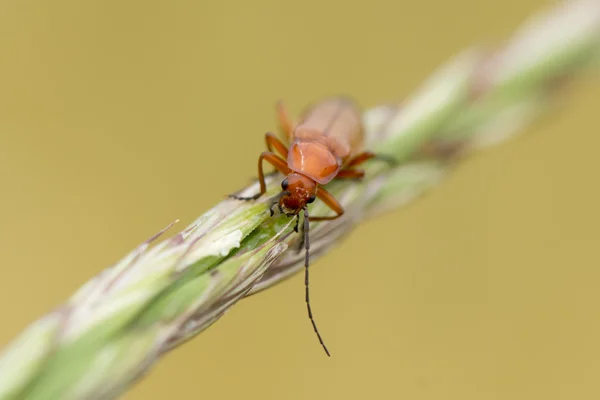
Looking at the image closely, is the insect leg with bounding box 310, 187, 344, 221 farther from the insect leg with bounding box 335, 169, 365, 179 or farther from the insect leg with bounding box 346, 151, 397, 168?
the insect leg with bounding box 346, 151, 397, 168

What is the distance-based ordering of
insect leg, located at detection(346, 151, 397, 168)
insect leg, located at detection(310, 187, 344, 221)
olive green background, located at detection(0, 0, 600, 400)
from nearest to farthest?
insect leg, located at detection(310, 187, 344, 221)
insect leg, located at detection(346, 151, 397, 168)
olive green background, located at detection(0, 0, 600, 400)

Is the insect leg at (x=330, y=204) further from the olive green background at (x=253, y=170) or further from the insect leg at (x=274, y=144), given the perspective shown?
the olive green background at (x=253, y=170)

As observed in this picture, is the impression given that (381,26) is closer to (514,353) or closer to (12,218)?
(514,353)

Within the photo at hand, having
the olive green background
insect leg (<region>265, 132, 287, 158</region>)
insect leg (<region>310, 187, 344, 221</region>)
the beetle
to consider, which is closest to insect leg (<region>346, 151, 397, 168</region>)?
the beetle

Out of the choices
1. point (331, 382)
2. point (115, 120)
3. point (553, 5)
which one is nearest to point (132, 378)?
point (553, 5)

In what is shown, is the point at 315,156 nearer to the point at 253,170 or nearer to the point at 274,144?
the point at 274,144

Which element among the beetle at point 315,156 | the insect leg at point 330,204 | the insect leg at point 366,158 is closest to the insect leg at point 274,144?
the beetle at point 315,156
